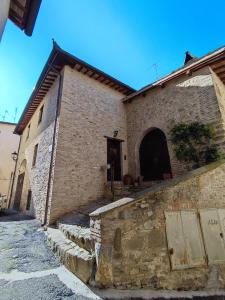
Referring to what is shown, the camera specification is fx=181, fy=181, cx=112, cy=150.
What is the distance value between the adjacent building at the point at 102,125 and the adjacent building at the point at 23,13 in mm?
4065

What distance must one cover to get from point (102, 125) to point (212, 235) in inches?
242

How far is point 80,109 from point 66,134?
1.51m

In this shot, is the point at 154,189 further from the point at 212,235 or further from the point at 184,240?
the point at 212,235

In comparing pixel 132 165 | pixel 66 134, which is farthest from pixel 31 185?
pixel 132 165

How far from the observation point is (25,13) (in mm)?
3164

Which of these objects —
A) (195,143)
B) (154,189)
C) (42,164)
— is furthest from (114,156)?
(154,189)

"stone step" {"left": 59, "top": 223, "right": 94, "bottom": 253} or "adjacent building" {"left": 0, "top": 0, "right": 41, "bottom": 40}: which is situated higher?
"adjacent building" {"left": 0, "top": 0, "right": 41, "bottom": 40}

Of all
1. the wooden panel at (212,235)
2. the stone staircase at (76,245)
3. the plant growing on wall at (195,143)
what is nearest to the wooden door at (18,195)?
the stone staircase at (76,245)

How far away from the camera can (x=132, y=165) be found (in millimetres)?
9078

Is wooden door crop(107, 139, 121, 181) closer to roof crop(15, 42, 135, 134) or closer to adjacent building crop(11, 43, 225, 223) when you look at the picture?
adjacent building crop(11, 43, 225, 223)

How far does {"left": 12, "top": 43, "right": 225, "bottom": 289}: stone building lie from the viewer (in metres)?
3.59

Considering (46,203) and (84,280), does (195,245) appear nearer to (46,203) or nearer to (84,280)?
(84,280)

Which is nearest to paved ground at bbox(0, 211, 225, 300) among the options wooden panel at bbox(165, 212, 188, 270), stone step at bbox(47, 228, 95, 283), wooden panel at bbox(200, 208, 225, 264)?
stone step at bbox(47, 228, 95, 283)

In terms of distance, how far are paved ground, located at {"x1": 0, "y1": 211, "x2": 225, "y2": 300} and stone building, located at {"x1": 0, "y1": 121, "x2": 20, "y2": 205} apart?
12.6m
